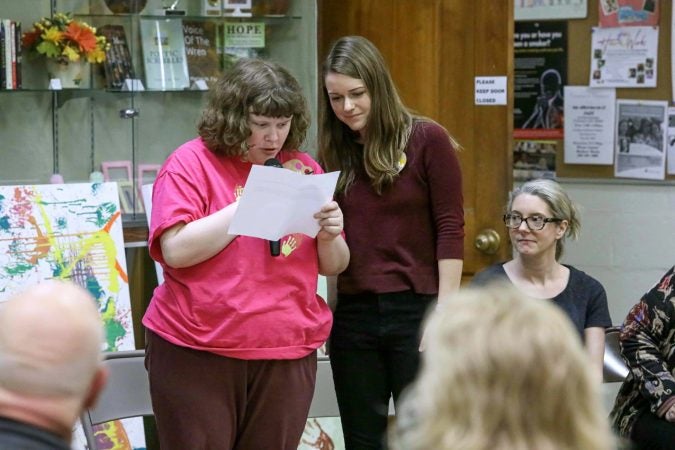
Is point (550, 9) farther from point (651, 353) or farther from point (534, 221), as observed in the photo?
point (651, 353)

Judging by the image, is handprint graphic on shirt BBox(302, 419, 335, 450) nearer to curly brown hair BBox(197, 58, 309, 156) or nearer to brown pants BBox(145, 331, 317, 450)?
brown pants BBox(145, 331, 317, 450)

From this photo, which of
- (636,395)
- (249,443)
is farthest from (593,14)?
(249,443)

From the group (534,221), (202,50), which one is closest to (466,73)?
(534,221)

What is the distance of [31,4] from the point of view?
405 centimetres

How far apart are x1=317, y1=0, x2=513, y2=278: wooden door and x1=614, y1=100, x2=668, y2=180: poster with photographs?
3.56 feet

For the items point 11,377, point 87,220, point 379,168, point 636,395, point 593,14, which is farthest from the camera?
point 593,14

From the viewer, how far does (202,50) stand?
437cm

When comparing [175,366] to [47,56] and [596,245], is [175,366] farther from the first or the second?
[596,245]

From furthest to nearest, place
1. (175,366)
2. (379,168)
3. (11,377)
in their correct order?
(379,168) < (175,366) < (11,377)

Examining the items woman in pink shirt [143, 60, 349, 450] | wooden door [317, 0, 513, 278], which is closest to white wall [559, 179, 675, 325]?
wooden door [317, 0, 513, 278]

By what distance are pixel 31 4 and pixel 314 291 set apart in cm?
197

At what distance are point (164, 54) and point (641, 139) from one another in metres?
2.04

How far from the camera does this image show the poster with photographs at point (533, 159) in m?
5.02

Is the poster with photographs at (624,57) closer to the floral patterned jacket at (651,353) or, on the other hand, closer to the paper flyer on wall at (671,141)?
the paper flyer on wall at (671,141)
